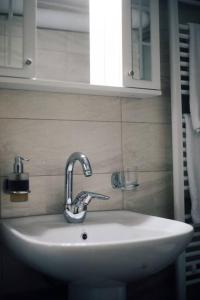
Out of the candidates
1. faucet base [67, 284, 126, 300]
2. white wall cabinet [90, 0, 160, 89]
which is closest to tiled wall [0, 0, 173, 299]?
white wall cabinet [90, 0, 160, 89]

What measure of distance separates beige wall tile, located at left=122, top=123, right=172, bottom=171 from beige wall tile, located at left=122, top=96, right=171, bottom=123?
2 cm

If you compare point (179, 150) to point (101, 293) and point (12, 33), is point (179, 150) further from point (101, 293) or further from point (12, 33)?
point (12, 33)

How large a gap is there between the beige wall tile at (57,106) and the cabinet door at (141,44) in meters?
0.13

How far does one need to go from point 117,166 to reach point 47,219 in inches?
14.0

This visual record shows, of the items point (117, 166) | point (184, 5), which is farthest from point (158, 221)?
point (184, 5)

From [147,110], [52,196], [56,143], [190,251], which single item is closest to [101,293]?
[52,196]

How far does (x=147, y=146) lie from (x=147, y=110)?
15 cm

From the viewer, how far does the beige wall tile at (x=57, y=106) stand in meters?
1.20

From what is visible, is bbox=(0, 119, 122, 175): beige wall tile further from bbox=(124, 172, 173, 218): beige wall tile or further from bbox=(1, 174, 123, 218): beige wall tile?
bbox=(124, 172, 173, 218): beige wall tile

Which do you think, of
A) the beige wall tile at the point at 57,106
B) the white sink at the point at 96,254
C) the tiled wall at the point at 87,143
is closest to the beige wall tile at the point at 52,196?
the tiled wall at the point at 87,143

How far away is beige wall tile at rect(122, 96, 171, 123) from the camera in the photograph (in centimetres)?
141

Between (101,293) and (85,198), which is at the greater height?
(85,198)

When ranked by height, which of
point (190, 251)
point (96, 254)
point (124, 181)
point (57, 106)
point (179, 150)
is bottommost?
point (190, 251)

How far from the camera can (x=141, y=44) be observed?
137 centimetres
